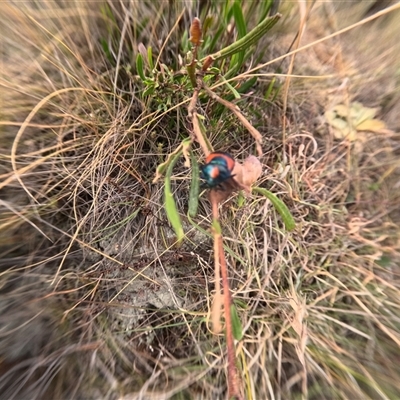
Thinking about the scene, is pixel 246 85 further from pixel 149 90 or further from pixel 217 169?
pixel 217 169

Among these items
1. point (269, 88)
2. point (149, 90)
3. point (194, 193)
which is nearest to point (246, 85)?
point (269, 88)

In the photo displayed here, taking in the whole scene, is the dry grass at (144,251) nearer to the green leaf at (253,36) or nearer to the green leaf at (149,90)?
the green leaf at (149,90)

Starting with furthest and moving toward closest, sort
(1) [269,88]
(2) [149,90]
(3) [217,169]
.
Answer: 1. (1) [269,88]
2. (2) [149,90]
3. (3) [217,169]

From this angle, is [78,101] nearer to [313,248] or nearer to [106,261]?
[106,261]

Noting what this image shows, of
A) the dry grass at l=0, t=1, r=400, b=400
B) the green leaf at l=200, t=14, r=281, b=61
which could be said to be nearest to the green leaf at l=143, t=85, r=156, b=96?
the dry grass at l=0, t=1, r=400, b=400

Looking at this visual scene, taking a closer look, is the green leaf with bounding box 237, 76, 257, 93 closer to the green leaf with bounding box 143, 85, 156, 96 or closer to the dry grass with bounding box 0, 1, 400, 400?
the dry grass with bounding box 0, 1, 400, 400

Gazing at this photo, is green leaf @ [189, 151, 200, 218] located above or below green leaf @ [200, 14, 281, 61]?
below
